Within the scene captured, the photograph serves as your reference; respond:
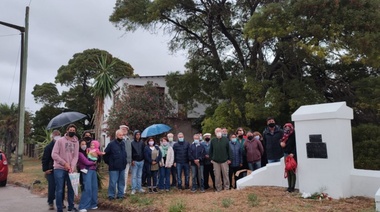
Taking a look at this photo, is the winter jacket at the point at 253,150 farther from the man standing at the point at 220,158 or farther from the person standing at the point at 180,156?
the person standing at the point at 180,156

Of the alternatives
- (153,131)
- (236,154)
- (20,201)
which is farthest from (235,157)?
(20,201)

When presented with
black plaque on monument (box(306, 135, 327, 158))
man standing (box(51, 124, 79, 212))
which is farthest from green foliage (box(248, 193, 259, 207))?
man standing (box(51, 124, 79, 212))

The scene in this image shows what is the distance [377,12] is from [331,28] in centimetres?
177

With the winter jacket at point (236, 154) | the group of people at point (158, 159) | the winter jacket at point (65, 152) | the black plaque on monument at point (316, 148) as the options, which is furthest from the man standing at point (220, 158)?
the winter jacket at point (65, 152)

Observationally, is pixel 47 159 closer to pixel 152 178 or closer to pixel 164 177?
pixel 152 178

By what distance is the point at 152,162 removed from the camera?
11234 mm

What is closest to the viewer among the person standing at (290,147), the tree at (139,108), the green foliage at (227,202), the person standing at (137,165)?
the green foliage at (227,202)

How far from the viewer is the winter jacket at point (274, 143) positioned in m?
10.2

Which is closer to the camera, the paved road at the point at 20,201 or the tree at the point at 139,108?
the paved road at the point at 20,201

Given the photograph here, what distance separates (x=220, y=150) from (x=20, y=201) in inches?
233

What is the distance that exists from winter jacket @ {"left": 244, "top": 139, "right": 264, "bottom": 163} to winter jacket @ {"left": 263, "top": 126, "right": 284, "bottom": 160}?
88cm

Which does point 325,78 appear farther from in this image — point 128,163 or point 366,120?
point 128,163

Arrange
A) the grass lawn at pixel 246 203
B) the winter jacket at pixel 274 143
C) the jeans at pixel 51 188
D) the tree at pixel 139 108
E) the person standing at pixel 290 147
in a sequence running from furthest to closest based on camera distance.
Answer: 1. the tree at pixel 139 108
2. the winter jacket at pixel 274 143
3. the jeans at pixel 51 188
4. the person standing at pixel 290 147
5. the grass lawn at pixel 246 203

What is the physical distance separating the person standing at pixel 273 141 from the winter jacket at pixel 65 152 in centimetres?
507
